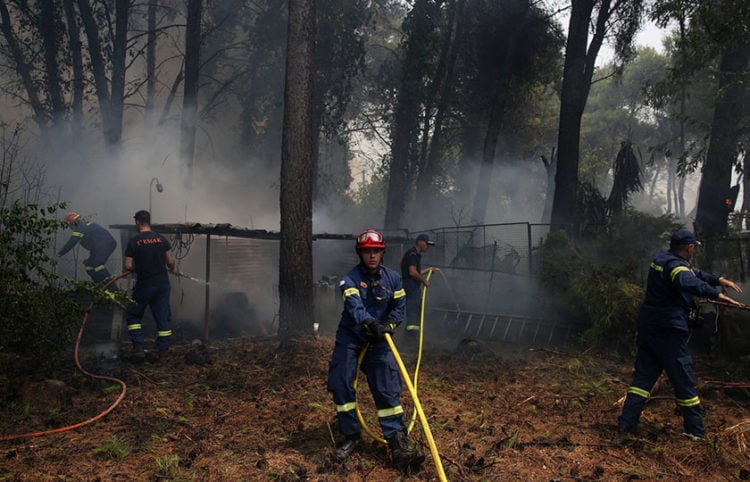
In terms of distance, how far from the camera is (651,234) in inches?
428

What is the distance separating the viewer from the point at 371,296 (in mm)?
4723

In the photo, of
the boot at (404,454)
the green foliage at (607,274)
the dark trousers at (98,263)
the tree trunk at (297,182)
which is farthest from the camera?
the dark trousers at (98,263)

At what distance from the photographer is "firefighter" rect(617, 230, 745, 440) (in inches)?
198

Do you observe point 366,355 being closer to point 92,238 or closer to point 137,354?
point 137,354

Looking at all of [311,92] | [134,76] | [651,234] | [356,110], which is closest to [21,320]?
[311,92]

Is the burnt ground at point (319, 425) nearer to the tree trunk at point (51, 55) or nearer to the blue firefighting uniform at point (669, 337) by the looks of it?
the blue firefighting uniform at point (669, 337)

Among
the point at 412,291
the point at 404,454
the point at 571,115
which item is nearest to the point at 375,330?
the point at 404,454

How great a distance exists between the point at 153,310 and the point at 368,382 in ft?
15.1

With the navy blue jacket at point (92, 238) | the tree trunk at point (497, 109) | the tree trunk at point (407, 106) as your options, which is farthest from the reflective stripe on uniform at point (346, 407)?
the tree trunk at point (407, 106)

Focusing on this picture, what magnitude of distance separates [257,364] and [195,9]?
45.6ft

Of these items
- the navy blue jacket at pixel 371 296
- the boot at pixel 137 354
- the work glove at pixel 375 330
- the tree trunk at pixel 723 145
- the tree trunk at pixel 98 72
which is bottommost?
the boot at pixel 137 354

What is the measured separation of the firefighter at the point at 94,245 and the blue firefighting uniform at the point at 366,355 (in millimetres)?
6373

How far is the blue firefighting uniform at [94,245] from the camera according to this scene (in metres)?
9.18

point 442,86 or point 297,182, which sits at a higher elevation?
point 442,86
